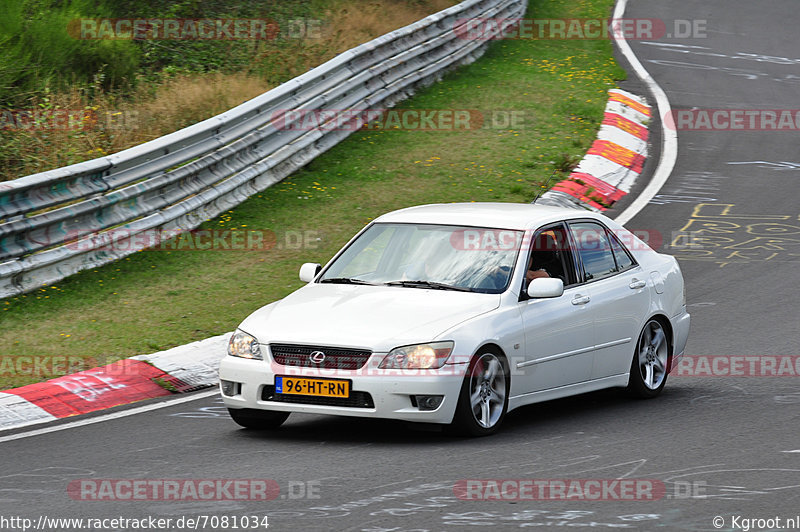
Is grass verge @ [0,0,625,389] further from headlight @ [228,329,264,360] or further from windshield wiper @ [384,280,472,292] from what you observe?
windshield wiper @ [384,280,472,292]

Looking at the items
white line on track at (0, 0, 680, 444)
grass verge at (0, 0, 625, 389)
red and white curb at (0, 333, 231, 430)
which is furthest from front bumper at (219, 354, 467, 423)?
grass verge at (0, 0, 625, 389)

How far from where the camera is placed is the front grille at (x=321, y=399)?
24.9 ft

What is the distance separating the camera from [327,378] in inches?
301

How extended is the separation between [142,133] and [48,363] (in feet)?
20.8

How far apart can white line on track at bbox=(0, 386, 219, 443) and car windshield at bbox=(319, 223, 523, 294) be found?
4.68ft

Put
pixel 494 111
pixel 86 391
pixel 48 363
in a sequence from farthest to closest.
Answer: pixel 494 111
pixel 48 363
pixel 86 391

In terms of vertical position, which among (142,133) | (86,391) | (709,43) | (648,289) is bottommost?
(86,391)

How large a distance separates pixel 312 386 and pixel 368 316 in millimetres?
604

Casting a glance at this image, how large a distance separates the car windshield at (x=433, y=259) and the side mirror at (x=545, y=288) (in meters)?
0.22

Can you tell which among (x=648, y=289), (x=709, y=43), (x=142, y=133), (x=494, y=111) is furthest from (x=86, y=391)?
(x=709, y=43)

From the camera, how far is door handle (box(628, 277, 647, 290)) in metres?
9.37

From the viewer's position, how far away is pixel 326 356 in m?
7.67

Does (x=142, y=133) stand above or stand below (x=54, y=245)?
above

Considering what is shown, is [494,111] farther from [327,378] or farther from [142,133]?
[327,378]
